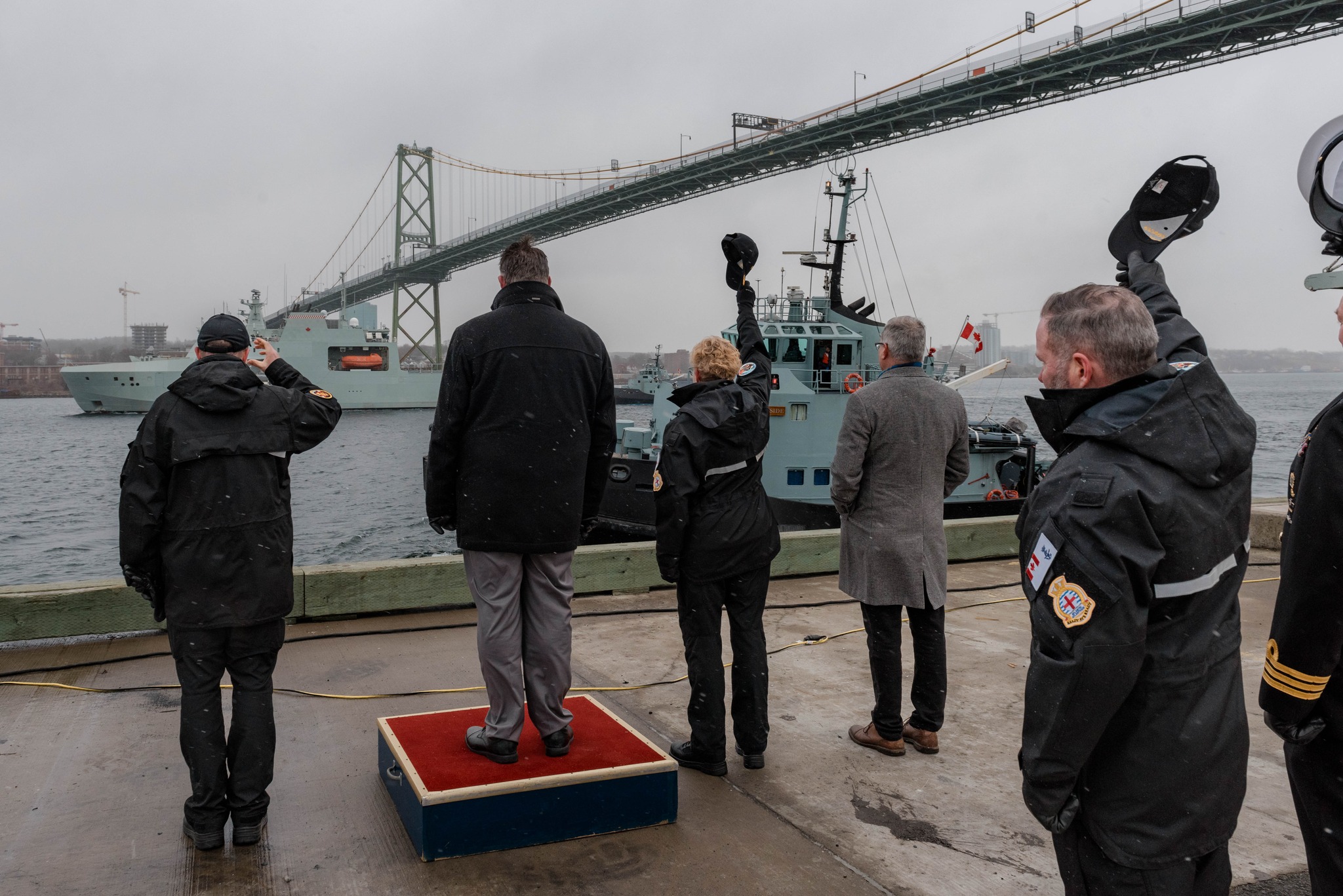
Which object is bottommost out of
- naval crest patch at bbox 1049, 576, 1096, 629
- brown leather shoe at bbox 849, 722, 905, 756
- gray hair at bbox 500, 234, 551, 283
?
brown leather shoe at bbox 849, 722, 905, 756

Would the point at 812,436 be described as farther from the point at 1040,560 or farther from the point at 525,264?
the point at 1040,560

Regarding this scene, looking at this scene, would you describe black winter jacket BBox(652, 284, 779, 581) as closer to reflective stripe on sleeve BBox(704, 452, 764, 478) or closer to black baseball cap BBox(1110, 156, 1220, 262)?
reflective stripe on sleeve BBox(704, 452, 764, 478)

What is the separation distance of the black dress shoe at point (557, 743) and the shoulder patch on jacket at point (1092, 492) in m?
1.97

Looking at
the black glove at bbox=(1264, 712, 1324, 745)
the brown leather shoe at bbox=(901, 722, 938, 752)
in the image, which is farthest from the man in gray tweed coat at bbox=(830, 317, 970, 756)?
the black glove at bbox=(1264, 712, 1324, 745)

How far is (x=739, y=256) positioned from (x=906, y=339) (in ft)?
2.52

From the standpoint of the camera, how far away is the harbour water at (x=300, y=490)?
19797 millimetres

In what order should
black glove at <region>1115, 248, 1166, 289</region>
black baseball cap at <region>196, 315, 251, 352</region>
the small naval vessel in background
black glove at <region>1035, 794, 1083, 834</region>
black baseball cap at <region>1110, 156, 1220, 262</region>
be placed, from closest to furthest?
black glove at <region>1035, 794, 1083, 834</region>, black glove at <region>1115, 248, 1166, 289</region>, black baseball cap at <region>1110, 156, 1220, 262</region>, black baseball cap at <region>196, 315, 251, 352</region>, the small naval vessel in background

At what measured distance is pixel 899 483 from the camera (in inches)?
146

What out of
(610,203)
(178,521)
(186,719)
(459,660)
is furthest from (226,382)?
(610,203)

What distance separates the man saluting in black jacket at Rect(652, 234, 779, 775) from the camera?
3400 millimetres

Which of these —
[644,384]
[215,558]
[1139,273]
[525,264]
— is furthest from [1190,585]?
[644,384]

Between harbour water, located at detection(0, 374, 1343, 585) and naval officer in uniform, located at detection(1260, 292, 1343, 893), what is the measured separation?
1004 centimetres

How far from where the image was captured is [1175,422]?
1721 millimetres

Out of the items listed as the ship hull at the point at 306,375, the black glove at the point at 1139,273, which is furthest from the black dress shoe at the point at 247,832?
the ship hull at the point at 306,375
